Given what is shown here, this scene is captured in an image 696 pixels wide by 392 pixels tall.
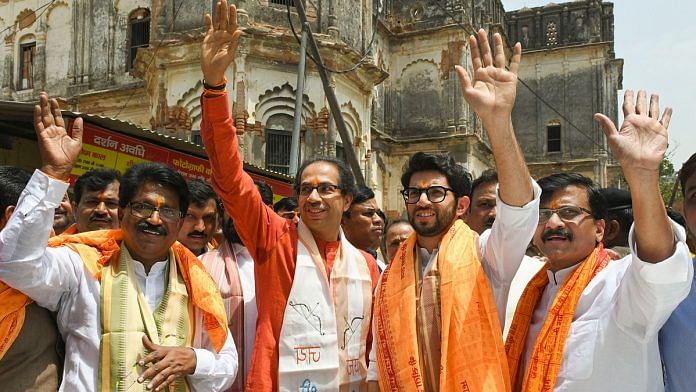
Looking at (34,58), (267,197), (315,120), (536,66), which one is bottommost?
(267,197)

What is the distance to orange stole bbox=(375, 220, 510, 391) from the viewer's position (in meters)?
2.82

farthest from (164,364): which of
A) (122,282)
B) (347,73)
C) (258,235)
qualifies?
(347,73)

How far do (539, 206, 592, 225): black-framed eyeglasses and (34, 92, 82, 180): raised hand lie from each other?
1971 millimetres

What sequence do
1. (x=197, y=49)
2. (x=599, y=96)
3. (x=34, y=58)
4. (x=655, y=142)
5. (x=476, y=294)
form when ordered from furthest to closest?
(x=599, y=96) < (x=34, y=58) < (x=197, y=49) < (x=476, y=294) < (x=655, y=142)

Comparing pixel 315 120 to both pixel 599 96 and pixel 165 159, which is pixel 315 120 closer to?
pixel 165 159

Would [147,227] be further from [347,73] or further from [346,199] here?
[347,73]

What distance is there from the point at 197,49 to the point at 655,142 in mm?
11895

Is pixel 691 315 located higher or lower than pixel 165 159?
lower

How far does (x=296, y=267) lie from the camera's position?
11.0ft

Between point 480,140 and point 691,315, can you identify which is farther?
point 480,140

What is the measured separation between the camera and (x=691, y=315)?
2.54m

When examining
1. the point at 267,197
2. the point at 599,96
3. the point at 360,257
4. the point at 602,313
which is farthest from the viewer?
the point at 599,96

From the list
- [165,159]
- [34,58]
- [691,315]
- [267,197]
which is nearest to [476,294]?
[691,315]

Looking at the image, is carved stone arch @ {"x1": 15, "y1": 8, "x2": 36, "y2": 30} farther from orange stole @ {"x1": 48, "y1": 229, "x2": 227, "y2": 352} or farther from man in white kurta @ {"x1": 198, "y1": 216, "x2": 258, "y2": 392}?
orange stole @ {"x1": 48, "y1": 229, "x2": 227, "y2": 352}
